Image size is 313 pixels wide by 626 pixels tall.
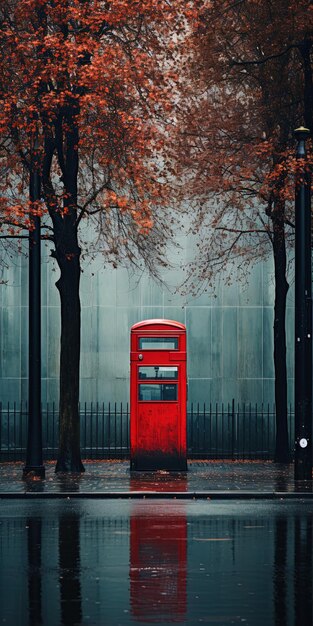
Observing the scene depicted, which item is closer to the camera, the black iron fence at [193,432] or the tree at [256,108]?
the tree at [256,108]

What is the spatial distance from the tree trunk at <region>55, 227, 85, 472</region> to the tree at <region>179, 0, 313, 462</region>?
3.46 meters

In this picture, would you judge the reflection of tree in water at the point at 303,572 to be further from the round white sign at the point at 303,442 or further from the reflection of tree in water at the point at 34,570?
the round white sign at the point at 303,442

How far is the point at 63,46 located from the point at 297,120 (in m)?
6.02

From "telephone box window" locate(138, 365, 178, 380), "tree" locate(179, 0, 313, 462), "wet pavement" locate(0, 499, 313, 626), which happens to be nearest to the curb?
"wet pavement" locate(0, 499, 313, 626)

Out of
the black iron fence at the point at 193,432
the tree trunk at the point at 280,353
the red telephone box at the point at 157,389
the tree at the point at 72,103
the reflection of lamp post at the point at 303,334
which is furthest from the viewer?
the black iron fence at the point at 193,432

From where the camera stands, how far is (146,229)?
2131 centimetres

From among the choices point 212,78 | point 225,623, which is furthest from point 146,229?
point 225,623

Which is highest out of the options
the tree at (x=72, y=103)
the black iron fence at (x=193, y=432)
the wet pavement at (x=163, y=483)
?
the tree at (x=72, y=103)

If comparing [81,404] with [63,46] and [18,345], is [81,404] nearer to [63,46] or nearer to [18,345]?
[18,345]

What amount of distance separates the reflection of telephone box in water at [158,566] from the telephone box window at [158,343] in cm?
586

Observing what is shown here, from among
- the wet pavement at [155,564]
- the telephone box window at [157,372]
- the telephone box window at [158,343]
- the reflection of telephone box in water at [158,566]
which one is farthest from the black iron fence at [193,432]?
the reflection of telephone box in water at [158,566]

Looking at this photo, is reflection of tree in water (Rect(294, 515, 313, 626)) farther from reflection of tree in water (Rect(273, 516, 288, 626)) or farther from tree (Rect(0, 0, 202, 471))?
tree (Rect(0, 0, 202, 471))

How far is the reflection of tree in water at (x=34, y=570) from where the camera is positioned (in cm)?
923

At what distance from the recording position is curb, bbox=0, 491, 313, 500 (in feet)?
61.9
